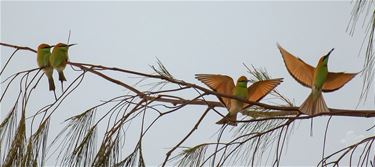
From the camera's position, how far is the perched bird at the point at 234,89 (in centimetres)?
88

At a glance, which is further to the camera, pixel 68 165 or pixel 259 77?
pixel 259 77

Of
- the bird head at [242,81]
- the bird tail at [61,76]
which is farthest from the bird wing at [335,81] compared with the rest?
the bird tail at [61,76]

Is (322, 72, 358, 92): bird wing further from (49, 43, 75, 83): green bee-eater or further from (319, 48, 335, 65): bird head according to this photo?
(49, 43, 75, 83): green bee-eater

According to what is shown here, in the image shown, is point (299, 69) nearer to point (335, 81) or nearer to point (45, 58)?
point (335, 81)

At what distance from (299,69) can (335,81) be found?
0.22ft

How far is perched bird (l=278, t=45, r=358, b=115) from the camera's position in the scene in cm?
87

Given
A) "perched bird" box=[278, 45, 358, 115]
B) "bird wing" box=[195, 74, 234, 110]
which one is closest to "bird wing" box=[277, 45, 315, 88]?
"perched bird" box=[278, 45, 358, 115]

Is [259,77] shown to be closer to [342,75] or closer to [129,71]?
[342,75]

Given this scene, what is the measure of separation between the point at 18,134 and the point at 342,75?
0.55 metres

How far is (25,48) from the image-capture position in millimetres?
827

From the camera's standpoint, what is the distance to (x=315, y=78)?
90 cm

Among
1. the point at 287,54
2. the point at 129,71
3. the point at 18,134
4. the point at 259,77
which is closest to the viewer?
the point at 129,71

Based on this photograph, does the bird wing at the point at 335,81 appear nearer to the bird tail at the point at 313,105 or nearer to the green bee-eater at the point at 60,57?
the bird tail at the point at 313,105

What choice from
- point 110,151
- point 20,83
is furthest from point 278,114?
point 20,83
